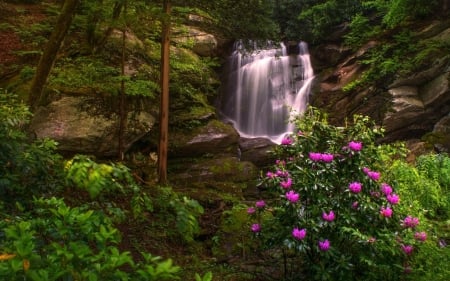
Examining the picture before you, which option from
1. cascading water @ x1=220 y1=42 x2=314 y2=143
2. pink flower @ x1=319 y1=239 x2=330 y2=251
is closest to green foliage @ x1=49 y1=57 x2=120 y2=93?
pink flower @ x1=319 y1=239 x2=330 y2=251

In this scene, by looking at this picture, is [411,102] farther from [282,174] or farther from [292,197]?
[292,197]

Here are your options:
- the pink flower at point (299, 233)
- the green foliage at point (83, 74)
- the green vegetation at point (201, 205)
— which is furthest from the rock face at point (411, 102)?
the pink flower at point (299, 233)

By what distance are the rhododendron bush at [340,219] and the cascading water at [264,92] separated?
12.1 m

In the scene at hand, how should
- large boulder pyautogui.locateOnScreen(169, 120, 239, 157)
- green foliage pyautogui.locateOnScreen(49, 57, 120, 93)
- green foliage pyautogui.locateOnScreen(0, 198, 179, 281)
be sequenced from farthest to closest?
large boulder pyautogui.locateOnScreen(169, 120, 239, 157)
green foliage pyautogui.locateOnScreen(49, 57, 120, 93)
green foliage pyautogui.locateOnScreen(0, 198, 179, 281)

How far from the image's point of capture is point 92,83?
30.3 feet

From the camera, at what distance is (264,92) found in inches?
734

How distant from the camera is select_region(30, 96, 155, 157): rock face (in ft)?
34.4

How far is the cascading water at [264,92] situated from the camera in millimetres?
17828

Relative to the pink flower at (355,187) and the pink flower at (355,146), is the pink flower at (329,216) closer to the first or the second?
the pink flower at (355,187)

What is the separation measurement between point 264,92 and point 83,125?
9631mm

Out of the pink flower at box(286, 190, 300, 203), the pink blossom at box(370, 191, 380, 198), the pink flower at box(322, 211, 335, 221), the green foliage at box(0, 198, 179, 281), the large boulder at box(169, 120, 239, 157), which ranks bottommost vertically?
the large boulder at box(169, 120, 239, 157)

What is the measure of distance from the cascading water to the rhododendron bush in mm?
12090

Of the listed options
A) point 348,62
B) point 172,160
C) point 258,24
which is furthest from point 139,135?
point 348,62

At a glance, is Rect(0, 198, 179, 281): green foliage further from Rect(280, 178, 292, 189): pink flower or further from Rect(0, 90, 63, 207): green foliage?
Rect(280, 178, 292, 189): pink flower
